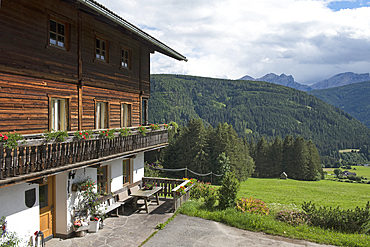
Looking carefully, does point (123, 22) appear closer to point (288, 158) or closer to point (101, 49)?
point (101, 49)

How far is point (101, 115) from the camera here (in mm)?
14430

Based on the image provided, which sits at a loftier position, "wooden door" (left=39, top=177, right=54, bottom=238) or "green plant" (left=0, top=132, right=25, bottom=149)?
"green plant" (left=0, top=132, right=25, bottom=149)

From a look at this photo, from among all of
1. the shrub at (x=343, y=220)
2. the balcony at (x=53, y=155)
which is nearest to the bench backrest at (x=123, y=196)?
the balcony at (x=53, y=155)

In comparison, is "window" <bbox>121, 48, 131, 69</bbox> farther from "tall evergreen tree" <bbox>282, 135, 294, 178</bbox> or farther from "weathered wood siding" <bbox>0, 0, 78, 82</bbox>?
"tall evergreen tree" <bbox>282, 135, 294, 178</bbox>

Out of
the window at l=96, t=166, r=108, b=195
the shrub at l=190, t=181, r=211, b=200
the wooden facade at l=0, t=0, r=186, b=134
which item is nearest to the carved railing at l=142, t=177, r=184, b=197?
the shrub at l=190, t=181, r=211, b=200

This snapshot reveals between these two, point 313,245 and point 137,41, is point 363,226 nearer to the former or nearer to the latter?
point 313,245

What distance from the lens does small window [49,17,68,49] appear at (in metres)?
10.7

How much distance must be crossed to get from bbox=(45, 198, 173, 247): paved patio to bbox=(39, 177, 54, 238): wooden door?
51 cm

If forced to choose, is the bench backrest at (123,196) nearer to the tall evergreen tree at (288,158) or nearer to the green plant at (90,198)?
the green plant at (90,198)

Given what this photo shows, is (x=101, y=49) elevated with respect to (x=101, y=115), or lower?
elevated

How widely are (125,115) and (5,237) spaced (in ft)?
31.8

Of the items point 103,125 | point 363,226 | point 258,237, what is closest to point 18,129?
point 103,125

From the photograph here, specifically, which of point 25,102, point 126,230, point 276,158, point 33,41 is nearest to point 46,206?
point 126,230

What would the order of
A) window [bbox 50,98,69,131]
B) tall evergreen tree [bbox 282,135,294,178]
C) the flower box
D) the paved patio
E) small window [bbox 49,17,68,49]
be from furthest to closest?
tall evergreen tree [bbox 282,135,294,178] < the flower box < window [bbox 50,98,69,131] < small window [bbox 49,17,68,49] < the paved patio
